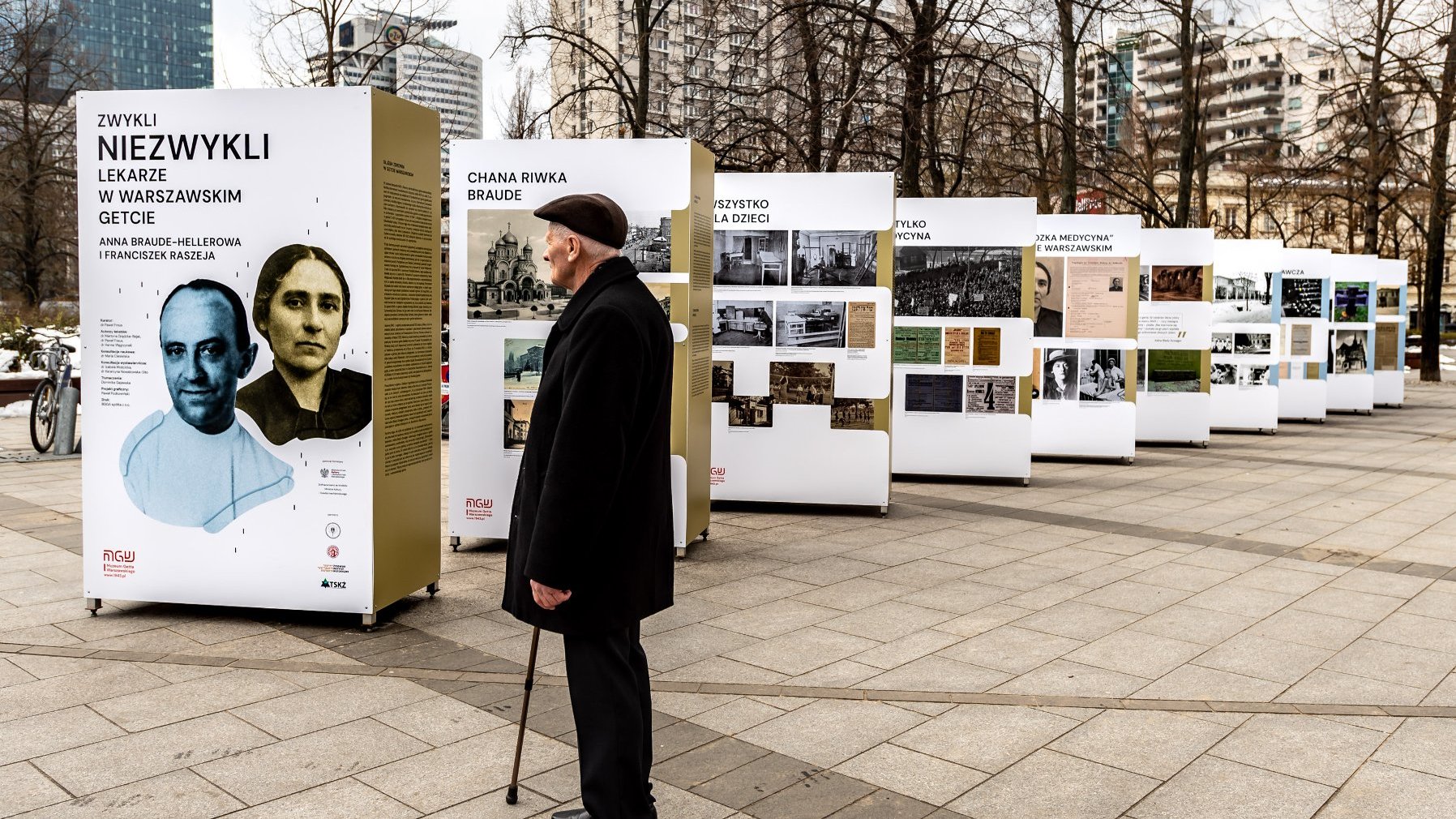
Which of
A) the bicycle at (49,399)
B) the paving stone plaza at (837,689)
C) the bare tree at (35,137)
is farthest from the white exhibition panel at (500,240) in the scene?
the bare tree at (35,137)

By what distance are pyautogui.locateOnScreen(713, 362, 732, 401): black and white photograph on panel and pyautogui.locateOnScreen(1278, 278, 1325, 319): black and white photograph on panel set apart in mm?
13078

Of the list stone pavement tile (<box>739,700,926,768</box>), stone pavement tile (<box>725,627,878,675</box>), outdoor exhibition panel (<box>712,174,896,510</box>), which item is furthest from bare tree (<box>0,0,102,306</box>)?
stone pavement tile (<box>739,700,926,768</box>)

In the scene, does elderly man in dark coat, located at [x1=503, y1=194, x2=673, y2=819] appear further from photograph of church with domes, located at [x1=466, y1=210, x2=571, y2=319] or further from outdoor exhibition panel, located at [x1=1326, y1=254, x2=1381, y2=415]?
outdoor exhibition panel, located at [x1=1326, y1=254, x2=1381, y2=415]

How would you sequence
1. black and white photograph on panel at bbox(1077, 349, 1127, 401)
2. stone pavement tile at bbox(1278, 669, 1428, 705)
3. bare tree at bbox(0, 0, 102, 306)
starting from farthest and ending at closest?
bare tree at bbox(0, 0, 102, 306) → black and white photograph on panel at bbox(1077, 349, 1127, 401) → stone pavement tile at bbox(1278, 669, 1428, 705)

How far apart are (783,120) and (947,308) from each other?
5129 millimetres

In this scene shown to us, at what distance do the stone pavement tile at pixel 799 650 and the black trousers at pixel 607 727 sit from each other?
7.38 feet

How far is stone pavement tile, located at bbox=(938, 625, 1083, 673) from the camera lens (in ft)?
20.9

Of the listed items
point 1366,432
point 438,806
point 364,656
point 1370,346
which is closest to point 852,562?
point 364,656

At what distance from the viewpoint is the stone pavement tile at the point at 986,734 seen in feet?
16.3

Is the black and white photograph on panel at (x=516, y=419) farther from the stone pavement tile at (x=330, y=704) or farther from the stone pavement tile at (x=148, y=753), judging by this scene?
the stone pavement tile at (x=148, y=753)

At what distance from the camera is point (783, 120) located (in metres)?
17.3

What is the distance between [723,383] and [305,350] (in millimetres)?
5204

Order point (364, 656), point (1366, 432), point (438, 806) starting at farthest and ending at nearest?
point (1366, 432)
point (364, 656)
point (438, 806)

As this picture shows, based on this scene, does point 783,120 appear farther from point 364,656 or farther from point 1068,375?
point 364,656
